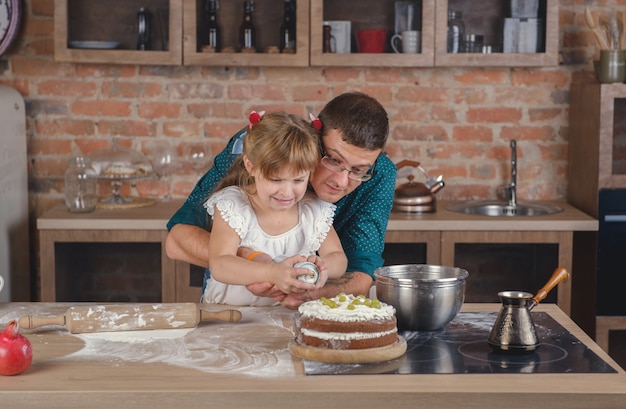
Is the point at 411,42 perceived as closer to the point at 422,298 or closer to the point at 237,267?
the point at 237,267

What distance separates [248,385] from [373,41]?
263 cm

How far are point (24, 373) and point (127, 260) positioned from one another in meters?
2.48

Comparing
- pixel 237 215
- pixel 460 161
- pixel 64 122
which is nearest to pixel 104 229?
pixel 64 122

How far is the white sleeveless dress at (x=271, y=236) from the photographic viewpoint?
2605 mm

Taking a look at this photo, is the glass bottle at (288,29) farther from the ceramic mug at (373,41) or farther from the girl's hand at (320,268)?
the girl's hand at (320,268)

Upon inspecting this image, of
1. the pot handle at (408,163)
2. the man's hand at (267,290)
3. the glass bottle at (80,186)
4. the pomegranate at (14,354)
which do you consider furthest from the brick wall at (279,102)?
the pomegranate at (14,354)

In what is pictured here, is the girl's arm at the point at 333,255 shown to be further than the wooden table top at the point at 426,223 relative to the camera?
No

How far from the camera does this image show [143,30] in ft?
13.7

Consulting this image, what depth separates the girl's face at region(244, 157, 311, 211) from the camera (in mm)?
2395

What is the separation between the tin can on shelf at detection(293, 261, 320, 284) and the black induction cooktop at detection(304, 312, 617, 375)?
0.26m

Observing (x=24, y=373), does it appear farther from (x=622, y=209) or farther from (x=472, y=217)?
(x=622, y=209)

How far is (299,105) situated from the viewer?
14.3 feet

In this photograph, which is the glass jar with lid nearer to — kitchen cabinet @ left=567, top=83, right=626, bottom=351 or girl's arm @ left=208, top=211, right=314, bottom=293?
girl's arm @ left=208, top=211, right=314, bottom=293

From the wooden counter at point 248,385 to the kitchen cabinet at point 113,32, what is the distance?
2328 millimetres
